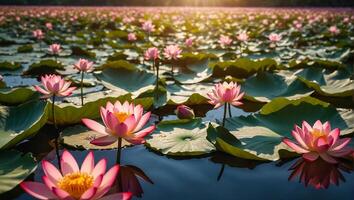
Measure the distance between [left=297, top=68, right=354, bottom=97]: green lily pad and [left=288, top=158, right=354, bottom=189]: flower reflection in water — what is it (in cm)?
115

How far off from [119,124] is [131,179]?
290mm

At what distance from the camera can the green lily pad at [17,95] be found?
8.59 feet

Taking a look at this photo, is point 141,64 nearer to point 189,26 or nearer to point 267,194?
point 267,194

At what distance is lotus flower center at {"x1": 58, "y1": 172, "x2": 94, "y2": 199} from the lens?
3.91 feet

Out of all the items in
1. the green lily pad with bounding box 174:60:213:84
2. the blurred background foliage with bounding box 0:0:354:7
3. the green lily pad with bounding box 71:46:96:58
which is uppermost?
the green lily pad with bounding box 174:60:213:84

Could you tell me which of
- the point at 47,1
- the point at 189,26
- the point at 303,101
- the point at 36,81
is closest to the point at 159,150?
the point at 303,101

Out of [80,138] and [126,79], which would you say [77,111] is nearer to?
[80,138]

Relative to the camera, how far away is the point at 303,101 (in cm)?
224

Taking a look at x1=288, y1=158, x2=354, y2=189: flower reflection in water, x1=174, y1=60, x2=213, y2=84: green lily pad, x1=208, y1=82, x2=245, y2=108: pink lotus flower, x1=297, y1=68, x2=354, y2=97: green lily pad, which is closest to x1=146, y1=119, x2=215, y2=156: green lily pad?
x1=208, y1=82, x2=245, y2=108: pink lotus flower

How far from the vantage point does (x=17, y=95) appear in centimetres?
265

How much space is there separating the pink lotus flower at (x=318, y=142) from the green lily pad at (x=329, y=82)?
4.06 feet

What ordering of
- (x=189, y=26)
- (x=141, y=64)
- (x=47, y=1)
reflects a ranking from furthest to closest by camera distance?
(x=47, y=1)
(x=189, y=26)
(x=141, y=64)

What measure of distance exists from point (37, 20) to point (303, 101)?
1188cm

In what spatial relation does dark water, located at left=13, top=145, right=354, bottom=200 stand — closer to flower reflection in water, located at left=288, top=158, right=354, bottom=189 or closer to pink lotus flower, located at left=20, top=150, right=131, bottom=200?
flower reflection in water, located at left=288, top=158, right=354, bottom=189
